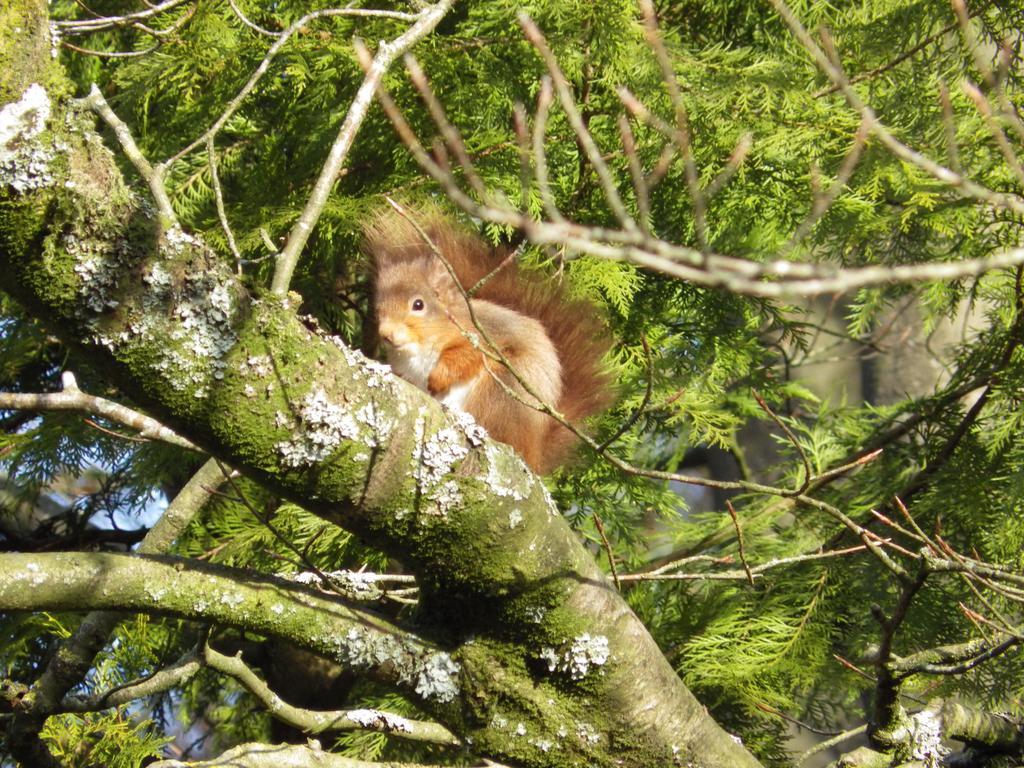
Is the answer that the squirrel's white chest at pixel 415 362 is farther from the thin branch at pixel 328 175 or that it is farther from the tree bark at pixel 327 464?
the tree bark at pixel 327 464

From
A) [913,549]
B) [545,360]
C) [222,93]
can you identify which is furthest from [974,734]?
[222,93]

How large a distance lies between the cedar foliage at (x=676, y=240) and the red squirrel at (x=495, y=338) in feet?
0.31

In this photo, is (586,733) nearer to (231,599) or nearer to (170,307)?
(231,599)

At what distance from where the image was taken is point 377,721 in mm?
1716

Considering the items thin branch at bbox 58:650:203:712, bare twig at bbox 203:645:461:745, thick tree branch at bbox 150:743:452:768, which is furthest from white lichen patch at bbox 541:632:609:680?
thin branch at bbox 58:650:203:712

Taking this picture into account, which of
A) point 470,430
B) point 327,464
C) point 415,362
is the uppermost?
point 415,362

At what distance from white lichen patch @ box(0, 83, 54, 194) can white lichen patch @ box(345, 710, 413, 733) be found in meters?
0.97

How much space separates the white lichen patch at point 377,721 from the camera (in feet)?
5.60

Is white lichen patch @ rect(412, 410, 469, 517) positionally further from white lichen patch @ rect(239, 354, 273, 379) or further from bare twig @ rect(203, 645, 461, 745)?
bare twig @ rect(203, 645, 461, 745)

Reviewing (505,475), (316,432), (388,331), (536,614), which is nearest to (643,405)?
(505,475)

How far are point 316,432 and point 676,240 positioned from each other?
178cm

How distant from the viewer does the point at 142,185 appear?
2.72 metres

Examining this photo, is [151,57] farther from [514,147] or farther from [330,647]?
[330,647]

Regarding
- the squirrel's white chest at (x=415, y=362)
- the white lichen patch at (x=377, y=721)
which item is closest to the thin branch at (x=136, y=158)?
the white lichen patch at (x=377, y=721)
